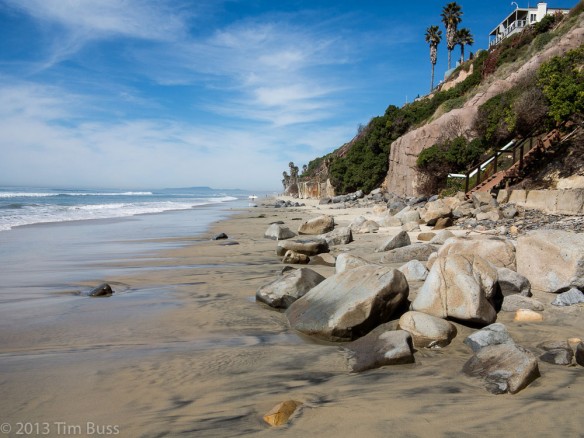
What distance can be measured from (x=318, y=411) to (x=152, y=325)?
2795mm

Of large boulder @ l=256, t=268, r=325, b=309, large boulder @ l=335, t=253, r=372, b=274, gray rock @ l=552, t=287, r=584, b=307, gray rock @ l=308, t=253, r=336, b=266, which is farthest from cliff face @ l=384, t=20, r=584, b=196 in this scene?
large boulder @ l=256, t=268, r=325, b=309

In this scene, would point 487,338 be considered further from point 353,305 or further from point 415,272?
point 415,272

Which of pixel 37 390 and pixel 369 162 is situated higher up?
pixel 369 162

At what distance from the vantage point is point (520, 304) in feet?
16.3

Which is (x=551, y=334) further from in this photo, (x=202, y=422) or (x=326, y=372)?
(x=202, y=422)

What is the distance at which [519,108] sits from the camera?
20.7m

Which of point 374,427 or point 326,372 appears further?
point 326,372

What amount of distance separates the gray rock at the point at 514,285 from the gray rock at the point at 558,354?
1.61 metres

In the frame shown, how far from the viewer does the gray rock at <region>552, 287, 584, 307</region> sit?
16.6ft

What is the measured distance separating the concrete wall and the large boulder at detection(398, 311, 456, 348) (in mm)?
9986

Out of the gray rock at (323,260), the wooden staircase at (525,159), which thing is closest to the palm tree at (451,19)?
the wooden staircase at (525,159)

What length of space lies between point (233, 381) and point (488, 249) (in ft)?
15.1

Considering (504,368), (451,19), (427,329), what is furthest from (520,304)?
(451,19)

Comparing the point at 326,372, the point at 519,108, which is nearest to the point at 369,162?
the point at 519,108
